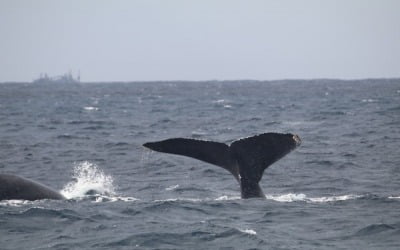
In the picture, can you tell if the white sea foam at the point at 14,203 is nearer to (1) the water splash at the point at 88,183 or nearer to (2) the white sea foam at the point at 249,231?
(1) the water splash at the point at 88,183

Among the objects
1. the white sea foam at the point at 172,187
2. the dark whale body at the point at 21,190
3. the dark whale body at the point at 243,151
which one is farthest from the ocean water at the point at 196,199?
the dark whale body at the point at 243,151

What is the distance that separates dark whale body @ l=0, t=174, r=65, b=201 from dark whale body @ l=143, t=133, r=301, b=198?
12.1ft

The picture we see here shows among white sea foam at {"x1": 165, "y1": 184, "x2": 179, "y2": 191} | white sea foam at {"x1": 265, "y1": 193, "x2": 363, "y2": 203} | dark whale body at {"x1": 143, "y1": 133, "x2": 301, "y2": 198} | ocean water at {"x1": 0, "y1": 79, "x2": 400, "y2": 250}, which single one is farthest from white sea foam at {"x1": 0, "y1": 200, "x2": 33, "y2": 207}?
white sea foam at {"x1": 265, "y1": 193, "x2": 363, "y2": 203}

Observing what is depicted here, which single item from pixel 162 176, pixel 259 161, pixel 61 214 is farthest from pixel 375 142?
pixel 61 214

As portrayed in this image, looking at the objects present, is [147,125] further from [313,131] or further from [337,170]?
[337,170]

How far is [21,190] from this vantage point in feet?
42.9

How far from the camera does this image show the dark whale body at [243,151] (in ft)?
36.1

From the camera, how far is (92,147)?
24656 mm

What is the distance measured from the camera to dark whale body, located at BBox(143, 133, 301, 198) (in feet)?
36.1

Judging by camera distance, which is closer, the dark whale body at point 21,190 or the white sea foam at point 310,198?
the dark whale body at point 21,190

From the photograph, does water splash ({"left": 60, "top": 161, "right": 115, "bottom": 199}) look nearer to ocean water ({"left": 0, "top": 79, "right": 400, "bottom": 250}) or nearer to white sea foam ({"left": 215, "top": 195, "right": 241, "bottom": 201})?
ocean water ({"left": 0, "top": 79, "right": 400, "bottom": 250})

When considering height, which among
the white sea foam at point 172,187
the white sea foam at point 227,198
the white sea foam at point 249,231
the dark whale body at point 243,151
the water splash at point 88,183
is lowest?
the water splash at point 88,183

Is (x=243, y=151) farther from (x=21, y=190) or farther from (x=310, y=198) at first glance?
(x=21, y=190)

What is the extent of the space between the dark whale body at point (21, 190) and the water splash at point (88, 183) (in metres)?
0.73
